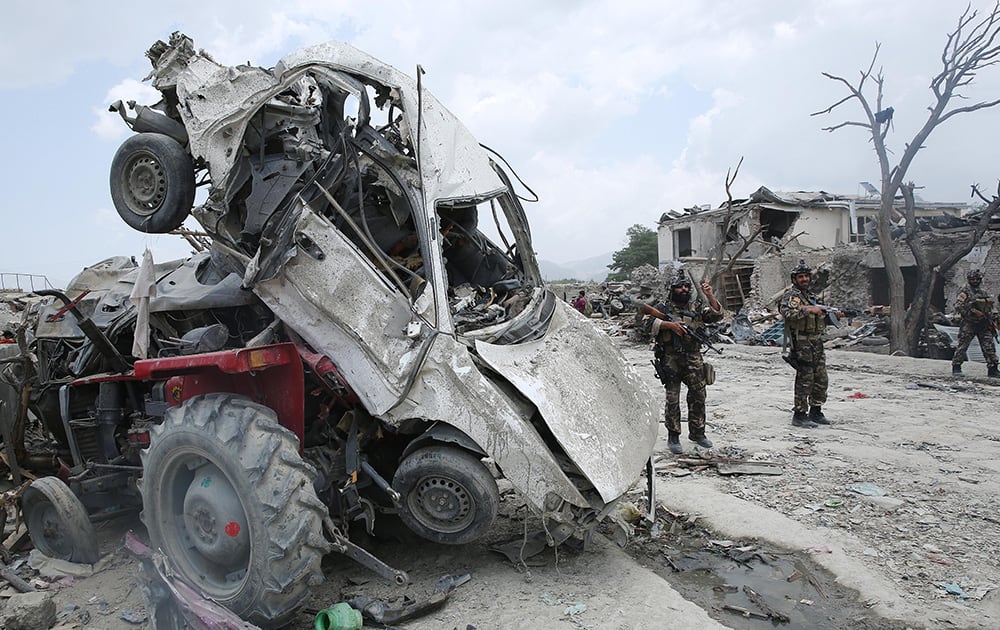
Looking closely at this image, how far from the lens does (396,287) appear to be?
158 inches

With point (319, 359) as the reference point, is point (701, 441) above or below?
below

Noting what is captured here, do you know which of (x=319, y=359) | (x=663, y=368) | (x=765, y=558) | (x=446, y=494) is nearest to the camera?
(x=446, y=494)

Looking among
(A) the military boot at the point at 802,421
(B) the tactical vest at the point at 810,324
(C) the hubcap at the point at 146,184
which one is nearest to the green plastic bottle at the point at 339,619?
(C) the hubcap at the point at 146,184

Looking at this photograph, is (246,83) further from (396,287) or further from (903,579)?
(903,579)

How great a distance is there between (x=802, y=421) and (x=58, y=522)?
7432mm

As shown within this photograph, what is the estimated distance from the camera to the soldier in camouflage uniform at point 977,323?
10.9 m

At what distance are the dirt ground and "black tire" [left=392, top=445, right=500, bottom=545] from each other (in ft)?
1.24

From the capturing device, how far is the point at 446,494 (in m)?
3.72

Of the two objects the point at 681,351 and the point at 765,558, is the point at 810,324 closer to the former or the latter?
the point at 681,351

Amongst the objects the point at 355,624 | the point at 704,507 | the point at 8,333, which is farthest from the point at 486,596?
the point at 8,333

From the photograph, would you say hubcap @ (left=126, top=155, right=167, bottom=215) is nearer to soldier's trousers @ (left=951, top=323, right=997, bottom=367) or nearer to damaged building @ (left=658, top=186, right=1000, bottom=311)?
Answer: damaged building @ (left=658, top=186, right=1000, bottom=311)

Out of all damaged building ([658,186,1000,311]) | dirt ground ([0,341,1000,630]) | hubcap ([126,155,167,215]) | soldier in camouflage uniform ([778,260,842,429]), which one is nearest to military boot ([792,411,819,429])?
soldier in camouflage uniform ([778,260,842,429])

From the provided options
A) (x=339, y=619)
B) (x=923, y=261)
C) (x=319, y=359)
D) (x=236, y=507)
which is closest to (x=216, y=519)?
(x=236, y=507)

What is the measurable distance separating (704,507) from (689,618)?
1909 mm
